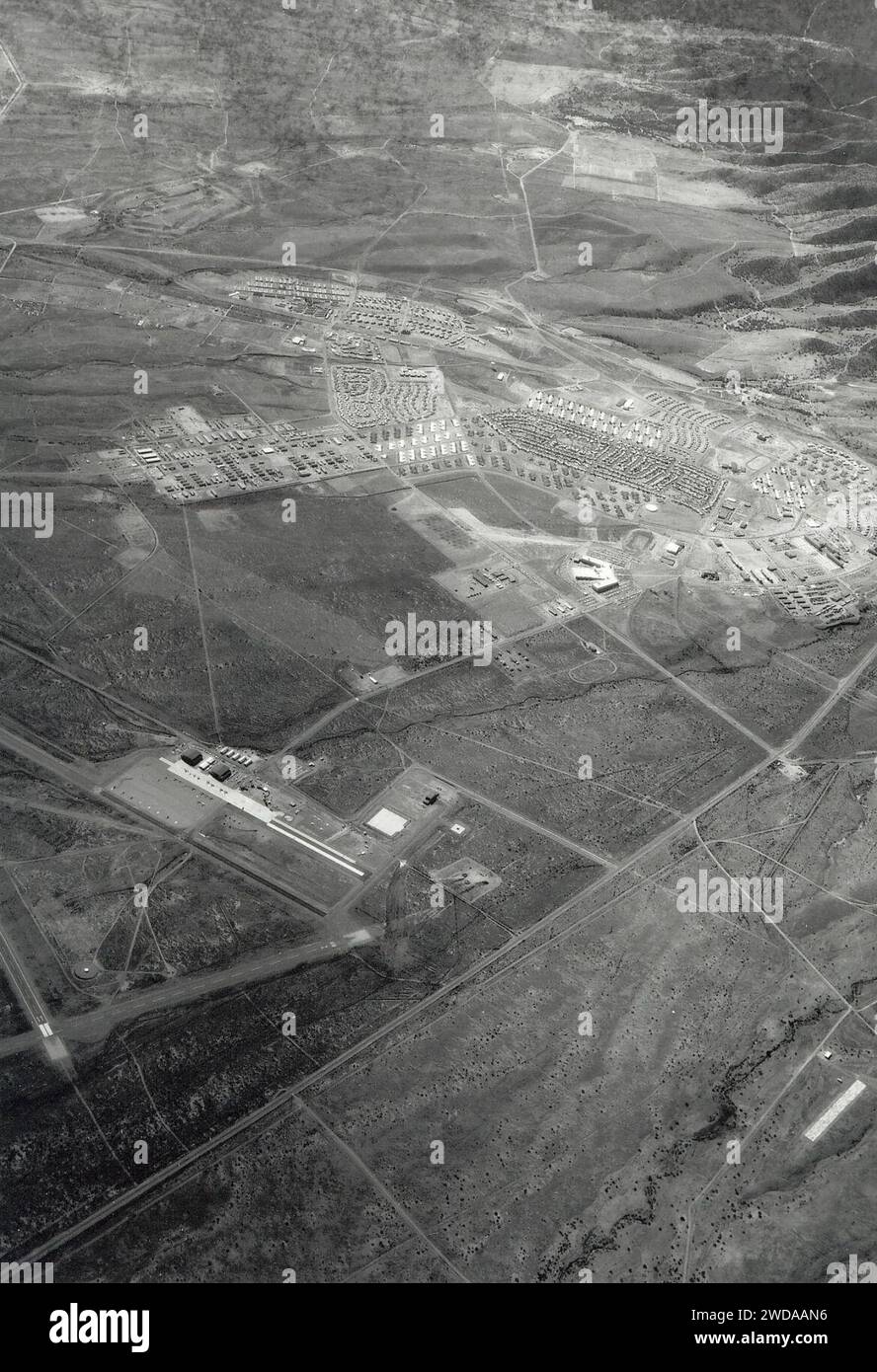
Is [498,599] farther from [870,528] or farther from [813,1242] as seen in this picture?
[813,1242]

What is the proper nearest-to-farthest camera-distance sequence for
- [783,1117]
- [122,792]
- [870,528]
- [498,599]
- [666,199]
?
1. [783,1117]
2. [122,792]
3. [498,599]
4. [870,528]
5. [666,199]

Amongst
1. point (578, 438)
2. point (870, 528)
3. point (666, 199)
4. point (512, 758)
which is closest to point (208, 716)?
point (512, 758)

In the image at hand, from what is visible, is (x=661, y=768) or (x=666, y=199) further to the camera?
(x=666, y=199)

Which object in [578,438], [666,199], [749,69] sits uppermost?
[749,69]

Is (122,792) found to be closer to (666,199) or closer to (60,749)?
(60,749)

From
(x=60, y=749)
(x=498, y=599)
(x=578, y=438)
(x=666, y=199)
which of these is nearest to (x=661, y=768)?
(x=498, y=599)

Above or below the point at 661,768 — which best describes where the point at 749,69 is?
above

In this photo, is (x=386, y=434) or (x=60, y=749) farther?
(x=386, y=434)

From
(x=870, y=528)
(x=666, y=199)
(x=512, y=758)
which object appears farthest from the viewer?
(x=666, y=199)

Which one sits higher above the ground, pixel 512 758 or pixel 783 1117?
pixel 512 758
